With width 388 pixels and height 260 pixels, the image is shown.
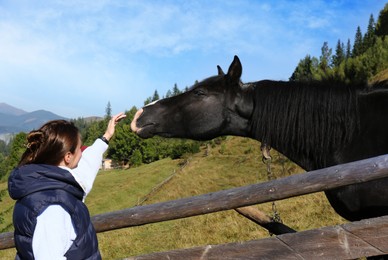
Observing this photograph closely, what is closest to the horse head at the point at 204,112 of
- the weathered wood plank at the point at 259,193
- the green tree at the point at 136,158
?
the weathered wood plank at the point at 259,193

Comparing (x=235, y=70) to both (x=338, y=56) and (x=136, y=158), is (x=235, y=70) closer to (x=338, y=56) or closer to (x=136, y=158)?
(x=136, y=158)

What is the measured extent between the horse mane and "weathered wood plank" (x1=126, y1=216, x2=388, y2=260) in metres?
1.16

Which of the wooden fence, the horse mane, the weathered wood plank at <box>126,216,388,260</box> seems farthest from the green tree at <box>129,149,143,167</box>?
the weathered wood plank at <box>126,216,388,260</box>

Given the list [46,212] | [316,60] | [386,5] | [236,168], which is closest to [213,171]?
[236,168]

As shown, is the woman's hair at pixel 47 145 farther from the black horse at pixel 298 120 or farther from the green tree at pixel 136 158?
the green tree at pixel 136 158

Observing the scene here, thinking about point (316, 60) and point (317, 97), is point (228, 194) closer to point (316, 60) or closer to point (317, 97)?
point (317, 97)

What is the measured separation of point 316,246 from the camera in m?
2.94

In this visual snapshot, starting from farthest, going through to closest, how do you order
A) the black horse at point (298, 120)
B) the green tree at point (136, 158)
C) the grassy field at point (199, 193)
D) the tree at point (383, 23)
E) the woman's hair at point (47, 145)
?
the tree at point (383, 23), the green tree at point (136, 158), the grassy field at point (199, 193), the black horse at point (298, 120), the woman's hair at point (47, 145)

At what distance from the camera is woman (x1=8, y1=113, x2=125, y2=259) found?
1940 mm

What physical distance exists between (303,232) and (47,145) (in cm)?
204

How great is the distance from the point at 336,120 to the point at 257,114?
84 cm

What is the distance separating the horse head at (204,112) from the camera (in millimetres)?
4461

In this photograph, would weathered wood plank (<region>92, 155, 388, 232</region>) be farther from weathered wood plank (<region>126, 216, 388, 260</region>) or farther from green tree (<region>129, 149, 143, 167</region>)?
green tree (<region>129, 149, 143, 167</region>)

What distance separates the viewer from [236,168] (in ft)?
122
